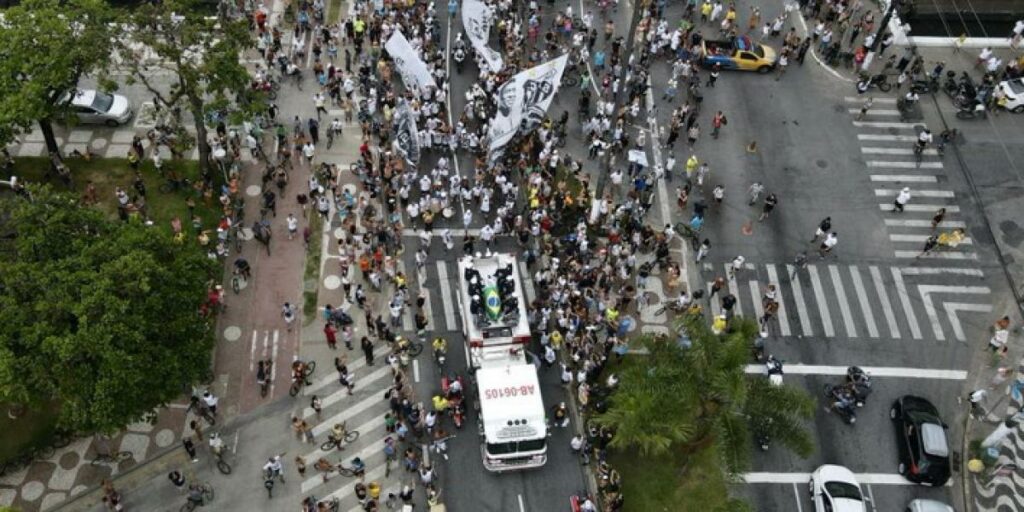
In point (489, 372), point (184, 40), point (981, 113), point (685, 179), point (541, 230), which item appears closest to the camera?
point (489, 372)

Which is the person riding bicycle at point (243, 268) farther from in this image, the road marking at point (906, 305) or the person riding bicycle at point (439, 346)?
the road marking at point (906, 305)

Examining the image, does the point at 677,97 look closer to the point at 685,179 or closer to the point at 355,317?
the point at 685,179

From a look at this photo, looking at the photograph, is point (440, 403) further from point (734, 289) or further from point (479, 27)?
point (479, 27)

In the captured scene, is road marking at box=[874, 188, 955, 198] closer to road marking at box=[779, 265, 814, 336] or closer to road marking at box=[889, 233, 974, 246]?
road marking at box=[889, 233, 974, 246]

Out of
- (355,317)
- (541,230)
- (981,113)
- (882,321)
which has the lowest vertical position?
(882,321)

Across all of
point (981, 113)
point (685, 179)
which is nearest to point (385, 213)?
point (685, 179)

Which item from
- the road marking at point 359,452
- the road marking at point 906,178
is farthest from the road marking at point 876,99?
the road marking at point 359,452
